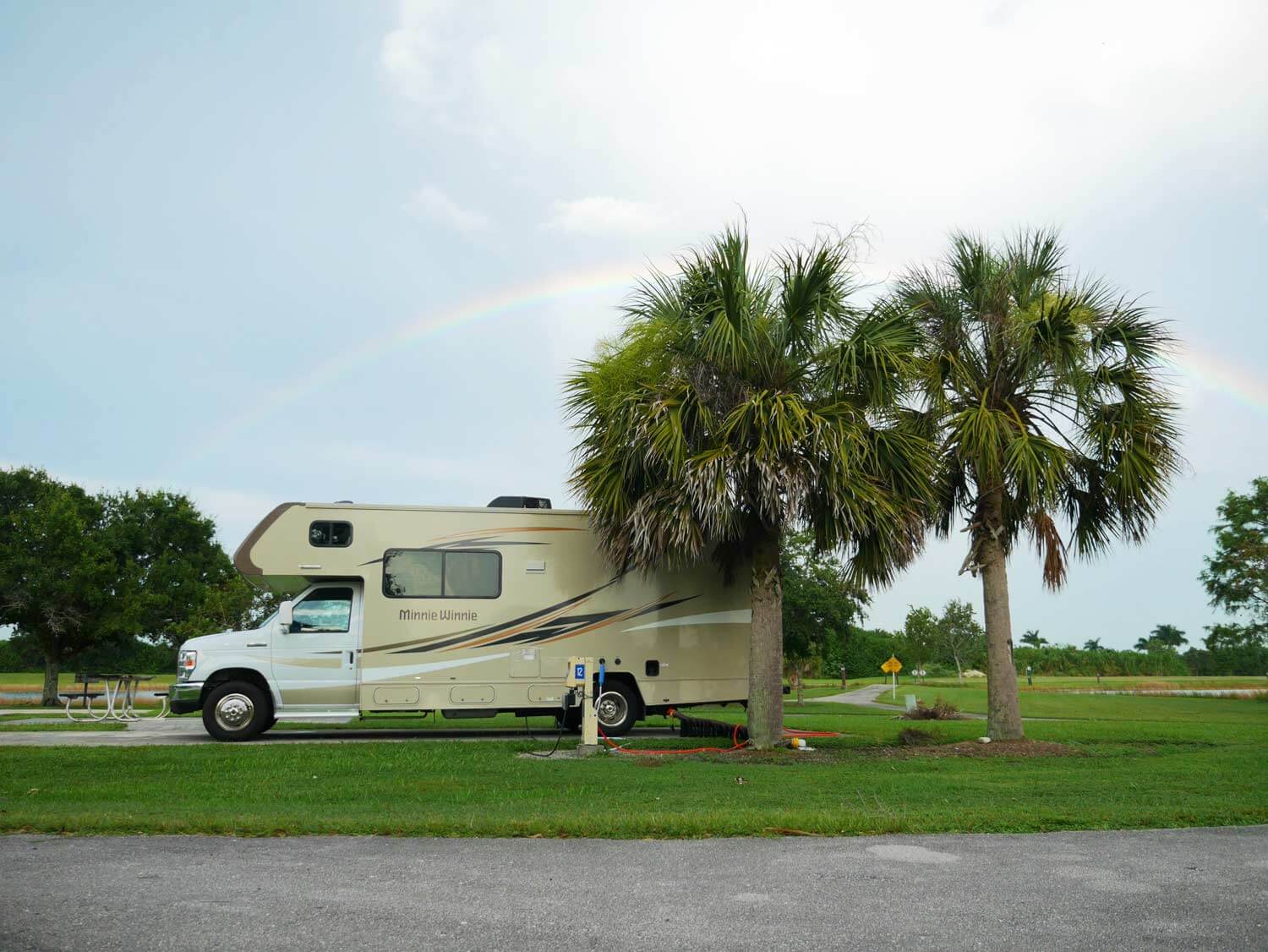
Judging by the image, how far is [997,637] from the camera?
14406 mm

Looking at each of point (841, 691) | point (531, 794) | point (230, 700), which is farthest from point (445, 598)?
point (841, 691)

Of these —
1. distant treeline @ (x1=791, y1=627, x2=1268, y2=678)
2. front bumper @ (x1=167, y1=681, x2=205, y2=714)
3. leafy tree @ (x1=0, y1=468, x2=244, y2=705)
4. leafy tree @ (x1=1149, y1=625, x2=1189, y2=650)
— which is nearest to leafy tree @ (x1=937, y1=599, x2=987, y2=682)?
distant treeline @ (x1=791, y1=627, x2=1268, y2=678)

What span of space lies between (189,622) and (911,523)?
93.2 feet

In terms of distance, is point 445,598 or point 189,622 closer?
point 445,598

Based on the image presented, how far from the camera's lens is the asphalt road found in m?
4.27

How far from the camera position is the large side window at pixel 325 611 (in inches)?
584

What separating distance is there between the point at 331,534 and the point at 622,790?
7.51 m

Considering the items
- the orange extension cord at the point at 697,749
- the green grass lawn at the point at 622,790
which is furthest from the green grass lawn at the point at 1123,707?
the orange extension cord at the point at 697,749

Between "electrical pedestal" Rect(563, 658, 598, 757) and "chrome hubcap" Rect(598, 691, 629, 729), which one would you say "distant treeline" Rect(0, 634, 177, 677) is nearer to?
"chrome hubcap" Rect(598, 691, 629, 729)

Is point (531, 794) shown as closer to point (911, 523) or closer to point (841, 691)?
point (911, 523)

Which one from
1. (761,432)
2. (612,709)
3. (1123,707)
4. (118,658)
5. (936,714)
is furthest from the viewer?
(118,658)

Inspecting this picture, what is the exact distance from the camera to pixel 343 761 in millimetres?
11492

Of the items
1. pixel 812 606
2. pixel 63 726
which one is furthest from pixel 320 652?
pixel 812 606

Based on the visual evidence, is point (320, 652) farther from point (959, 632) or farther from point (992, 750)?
point (959, 632)
